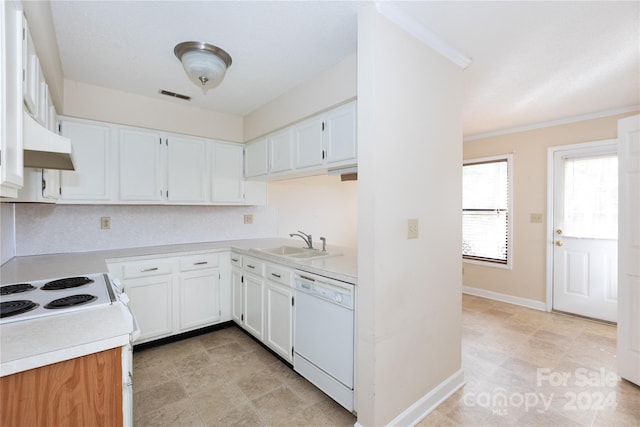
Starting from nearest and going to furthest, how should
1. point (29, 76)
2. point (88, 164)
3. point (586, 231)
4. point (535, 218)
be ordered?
point (29, 76) < point (88, 164) < point (586, 231) < point (535, 218)

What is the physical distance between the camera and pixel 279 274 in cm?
241

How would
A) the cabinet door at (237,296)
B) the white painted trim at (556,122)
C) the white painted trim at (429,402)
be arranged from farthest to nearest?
the white painted trim at (556,122) < the cabinet door at (237,296) < the white painted trim at (429,402)

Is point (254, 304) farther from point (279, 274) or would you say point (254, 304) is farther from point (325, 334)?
point (325, 334)

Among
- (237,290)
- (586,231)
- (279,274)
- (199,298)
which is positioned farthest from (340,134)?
(586,231)

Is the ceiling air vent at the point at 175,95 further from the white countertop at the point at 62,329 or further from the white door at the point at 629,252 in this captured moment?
the white door at the point at 629,252

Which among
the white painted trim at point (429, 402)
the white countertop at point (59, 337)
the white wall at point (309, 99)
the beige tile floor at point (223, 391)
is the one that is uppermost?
the white wall at point (309, 99)

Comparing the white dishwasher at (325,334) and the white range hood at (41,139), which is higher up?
the white range hood at (41,139)

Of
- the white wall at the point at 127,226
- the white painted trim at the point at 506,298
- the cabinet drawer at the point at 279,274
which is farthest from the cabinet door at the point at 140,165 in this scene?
the white painted trim at the point at 506,298

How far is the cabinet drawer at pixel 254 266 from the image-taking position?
2.65 metres

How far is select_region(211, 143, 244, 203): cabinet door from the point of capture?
331 centimetres

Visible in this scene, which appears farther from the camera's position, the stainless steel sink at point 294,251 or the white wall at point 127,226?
the stainless steel sink at point 294,251

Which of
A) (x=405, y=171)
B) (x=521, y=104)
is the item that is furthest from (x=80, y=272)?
(x=521, y=104)

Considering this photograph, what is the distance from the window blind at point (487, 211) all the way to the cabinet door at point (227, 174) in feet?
10.7

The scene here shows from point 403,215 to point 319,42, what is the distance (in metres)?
1.28
